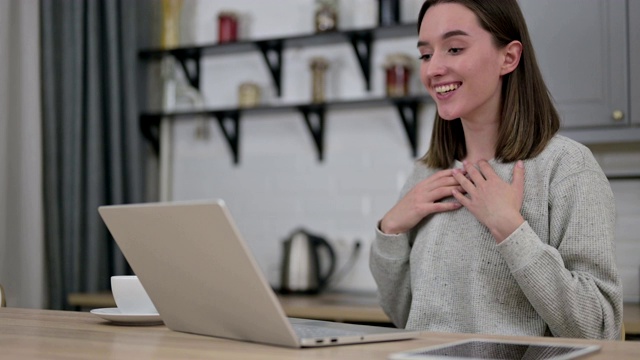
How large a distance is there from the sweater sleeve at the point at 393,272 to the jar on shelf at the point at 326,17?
171 centimetres

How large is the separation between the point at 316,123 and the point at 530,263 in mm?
2122

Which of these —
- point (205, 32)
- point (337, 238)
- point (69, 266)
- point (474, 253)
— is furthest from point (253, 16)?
point (474, 253)

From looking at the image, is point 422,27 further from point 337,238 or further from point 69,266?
point 69,266

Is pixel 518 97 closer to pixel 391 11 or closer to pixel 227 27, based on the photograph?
pixel 391 11

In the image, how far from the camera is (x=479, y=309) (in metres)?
1.66

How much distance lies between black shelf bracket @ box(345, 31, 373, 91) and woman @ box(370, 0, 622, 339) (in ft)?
4.96

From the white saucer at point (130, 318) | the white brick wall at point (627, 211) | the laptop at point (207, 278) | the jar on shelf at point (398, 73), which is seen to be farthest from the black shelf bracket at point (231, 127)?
the laptop at point (207, 278)

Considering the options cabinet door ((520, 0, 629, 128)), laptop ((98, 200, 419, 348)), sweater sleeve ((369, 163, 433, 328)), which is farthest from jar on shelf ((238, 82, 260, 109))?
laptop ((98, 200, 419, 348))

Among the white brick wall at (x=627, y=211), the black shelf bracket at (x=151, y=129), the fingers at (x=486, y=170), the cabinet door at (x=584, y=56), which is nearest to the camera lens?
the fingers at (x=486, y=170)

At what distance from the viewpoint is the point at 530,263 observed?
58.4 inches

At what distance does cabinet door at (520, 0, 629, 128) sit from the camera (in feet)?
9.19

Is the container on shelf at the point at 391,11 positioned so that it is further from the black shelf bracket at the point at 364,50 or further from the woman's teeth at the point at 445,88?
the woman's teeth at the point at 445,88

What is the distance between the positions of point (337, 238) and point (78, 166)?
1.04 metres

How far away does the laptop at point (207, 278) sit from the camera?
1.10 metres
